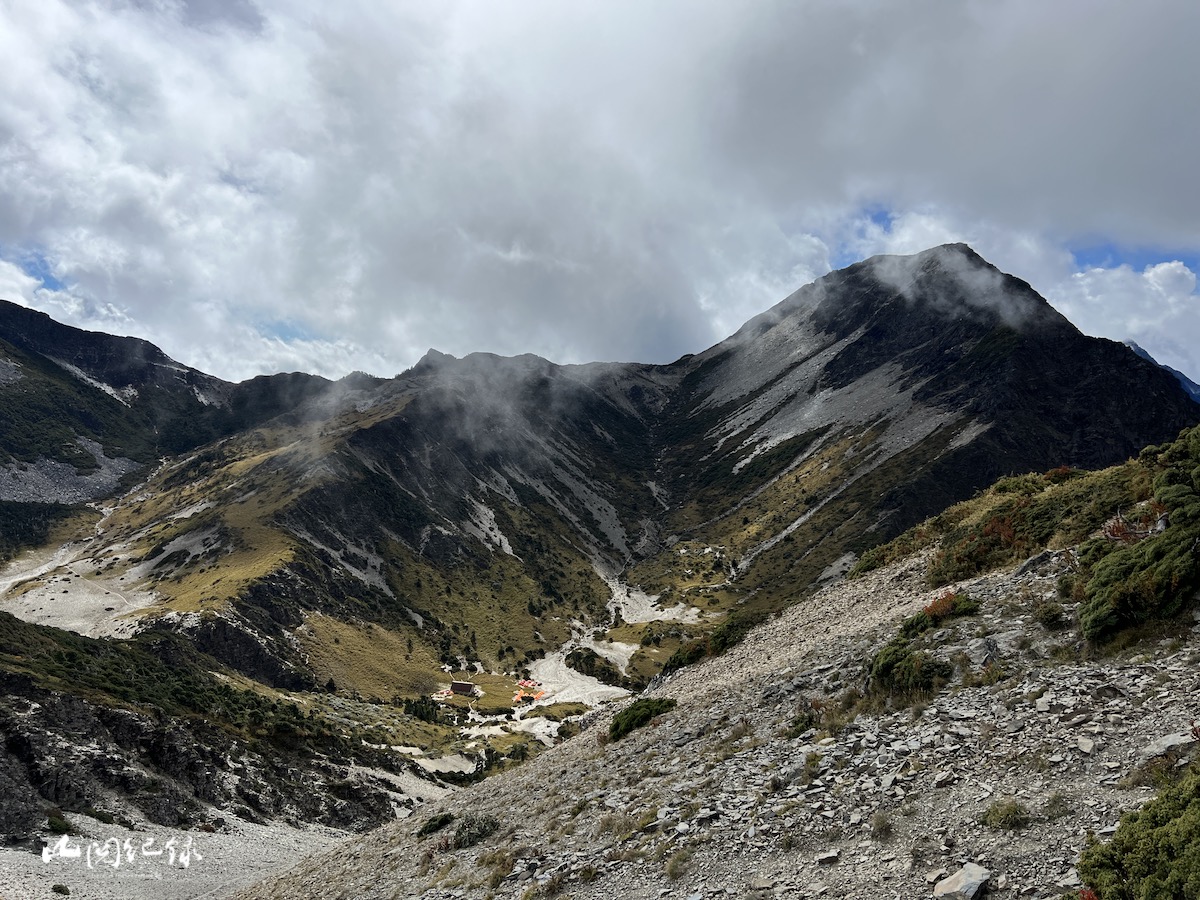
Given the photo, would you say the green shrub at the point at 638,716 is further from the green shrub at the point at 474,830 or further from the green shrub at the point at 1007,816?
the green shrub at the point at 1007,816

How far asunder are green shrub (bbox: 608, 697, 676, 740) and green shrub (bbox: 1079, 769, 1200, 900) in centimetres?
2042

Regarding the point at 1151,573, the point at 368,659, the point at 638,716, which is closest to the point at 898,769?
the point at 1151,573

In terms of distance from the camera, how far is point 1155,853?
9812mm

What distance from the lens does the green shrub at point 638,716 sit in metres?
29.6

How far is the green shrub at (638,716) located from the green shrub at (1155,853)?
804 inches

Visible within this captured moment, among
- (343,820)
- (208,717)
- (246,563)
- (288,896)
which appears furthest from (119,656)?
(246,563)

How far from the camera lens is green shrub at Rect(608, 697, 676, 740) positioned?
1167 inches

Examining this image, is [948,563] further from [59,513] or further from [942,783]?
[59,513]

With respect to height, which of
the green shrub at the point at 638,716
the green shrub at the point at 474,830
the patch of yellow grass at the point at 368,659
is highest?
the patch of yellow grass at the point at 368,659

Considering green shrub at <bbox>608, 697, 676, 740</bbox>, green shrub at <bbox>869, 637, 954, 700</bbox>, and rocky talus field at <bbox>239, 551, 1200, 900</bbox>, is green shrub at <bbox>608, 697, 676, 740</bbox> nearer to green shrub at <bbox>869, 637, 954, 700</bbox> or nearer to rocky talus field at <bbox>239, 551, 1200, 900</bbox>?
rocky talus field at <bbox>239, 551, 1200, 900</bbox>

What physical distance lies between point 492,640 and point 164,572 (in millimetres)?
68812

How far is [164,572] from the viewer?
138 meters

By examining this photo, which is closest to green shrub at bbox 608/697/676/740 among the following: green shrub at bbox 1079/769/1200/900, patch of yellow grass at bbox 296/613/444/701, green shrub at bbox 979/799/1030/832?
green shrub at bbox 979/799/1030/832

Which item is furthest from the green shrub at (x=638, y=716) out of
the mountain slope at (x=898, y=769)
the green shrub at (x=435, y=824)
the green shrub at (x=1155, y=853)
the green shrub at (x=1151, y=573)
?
the green shrub at (x=1155, y=853)
